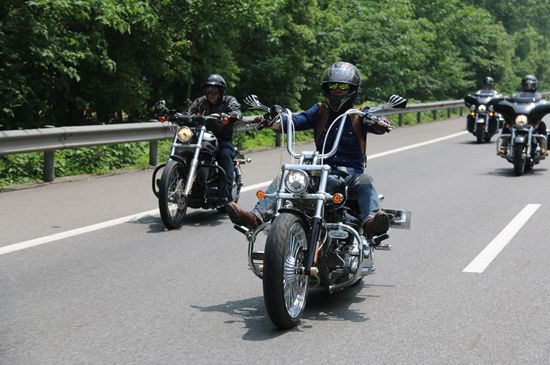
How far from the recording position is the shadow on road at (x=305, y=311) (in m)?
6.28

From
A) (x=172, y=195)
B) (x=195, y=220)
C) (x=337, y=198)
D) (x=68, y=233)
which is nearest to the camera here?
(x=337, y=198)

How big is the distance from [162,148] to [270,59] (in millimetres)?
8058

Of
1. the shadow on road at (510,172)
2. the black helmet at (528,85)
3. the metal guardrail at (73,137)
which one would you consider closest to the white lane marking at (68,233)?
the metal guardrail at (73,137)

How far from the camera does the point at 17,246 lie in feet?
30.1

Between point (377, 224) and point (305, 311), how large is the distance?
80 centimetres

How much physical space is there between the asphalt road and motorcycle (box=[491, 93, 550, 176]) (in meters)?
3.38

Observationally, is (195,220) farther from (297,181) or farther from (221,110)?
(297,181)

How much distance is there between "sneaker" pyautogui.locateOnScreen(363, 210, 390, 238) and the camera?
22.9 ft

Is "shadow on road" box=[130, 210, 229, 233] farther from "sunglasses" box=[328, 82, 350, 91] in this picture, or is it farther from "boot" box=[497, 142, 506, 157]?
"boot" box=[497, 142, 506, 157]

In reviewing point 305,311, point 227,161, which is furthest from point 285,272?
point 227,161

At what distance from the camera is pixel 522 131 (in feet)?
53.4

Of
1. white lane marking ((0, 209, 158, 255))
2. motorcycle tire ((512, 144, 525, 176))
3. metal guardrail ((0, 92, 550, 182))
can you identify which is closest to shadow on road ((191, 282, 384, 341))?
white lane marking ((0, 209, 158, 255))

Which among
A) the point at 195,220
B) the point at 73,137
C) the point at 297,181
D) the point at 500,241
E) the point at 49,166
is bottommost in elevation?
the point at 195,220

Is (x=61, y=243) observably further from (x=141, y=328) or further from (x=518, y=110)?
(x=518, y=110)
